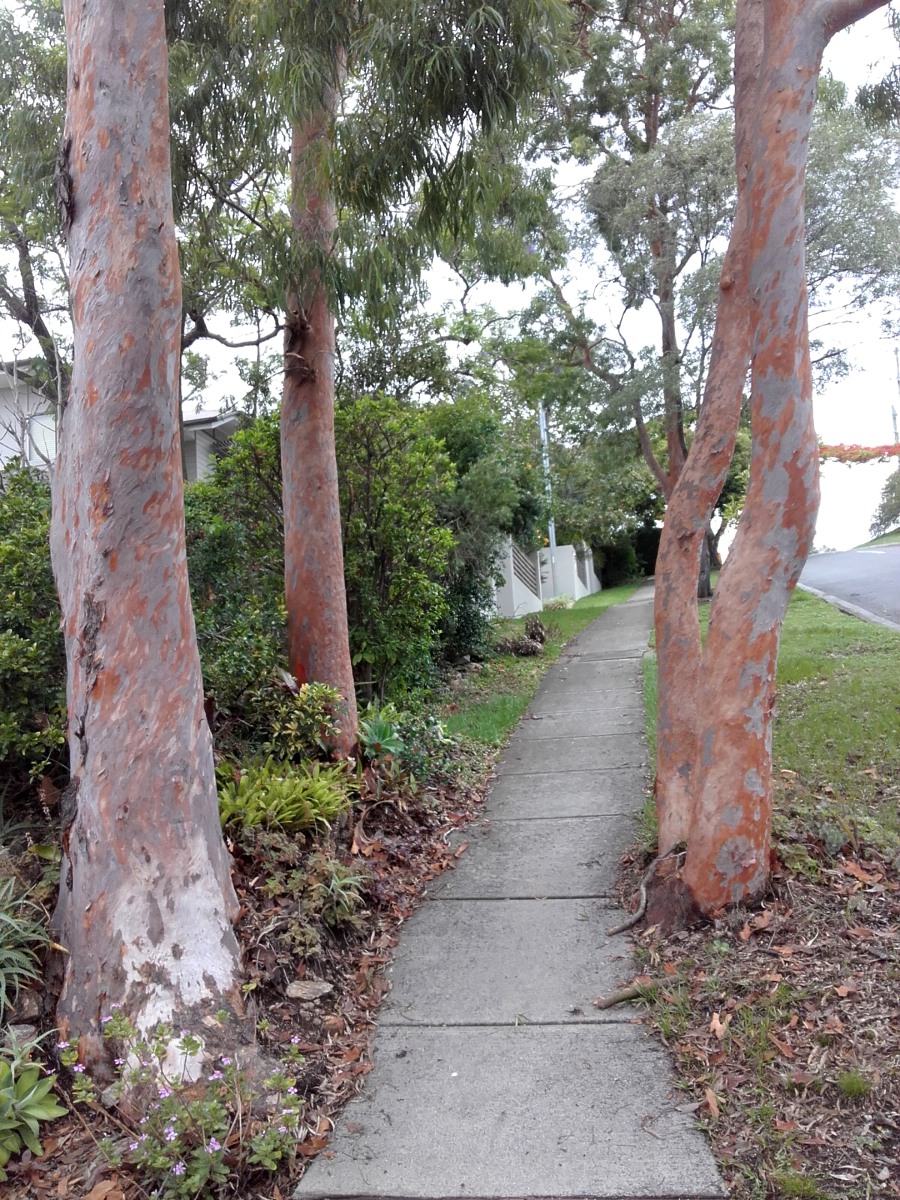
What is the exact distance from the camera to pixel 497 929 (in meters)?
5.58

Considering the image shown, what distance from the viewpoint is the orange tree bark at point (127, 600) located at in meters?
4.20

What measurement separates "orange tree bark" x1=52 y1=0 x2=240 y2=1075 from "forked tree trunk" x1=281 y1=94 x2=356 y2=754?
281 centimetres

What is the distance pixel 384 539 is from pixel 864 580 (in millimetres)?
14385

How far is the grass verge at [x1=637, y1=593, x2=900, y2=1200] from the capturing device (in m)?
3.41

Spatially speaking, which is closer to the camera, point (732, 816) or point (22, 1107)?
point (22, 1107)

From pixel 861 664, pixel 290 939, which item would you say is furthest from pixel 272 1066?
pixel 861 664

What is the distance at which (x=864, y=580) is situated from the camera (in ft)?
66.6

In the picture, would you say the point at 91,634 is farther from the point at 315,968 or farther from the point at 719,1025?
the point at 719,1025

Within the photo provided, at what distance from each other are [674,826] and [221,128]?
6.87 metres

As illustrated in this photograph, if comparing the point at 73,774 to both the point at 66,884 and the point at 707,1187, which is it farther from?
the point at 707,1187

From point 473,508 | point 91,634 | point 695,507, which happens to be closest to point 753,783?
point 695,507

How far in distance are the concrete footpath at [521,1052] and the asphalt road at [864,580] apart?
953 centimetres

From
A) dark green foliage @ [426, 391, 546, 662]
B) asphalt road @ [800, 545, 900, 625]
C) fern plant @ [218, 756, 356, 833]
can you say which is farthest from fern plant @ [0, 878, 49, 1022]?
asphalt road @ [800, 545, 900, 625]

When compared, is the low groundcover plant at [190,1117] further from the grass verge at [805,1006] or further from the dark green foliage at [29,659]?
the dark green foliage at [29,659]
